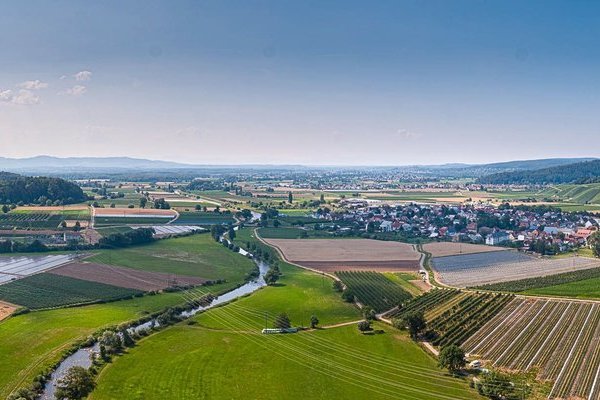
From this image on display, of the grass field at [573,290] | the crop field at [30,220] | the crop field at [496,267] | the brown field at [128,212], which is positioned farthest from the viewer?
the brown field at [128,212]

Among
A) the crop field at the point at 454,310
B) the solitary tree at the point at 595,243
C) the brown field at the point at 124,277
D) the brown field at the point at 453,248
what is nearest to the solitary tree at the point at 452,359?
the crop field at the point at 454,310

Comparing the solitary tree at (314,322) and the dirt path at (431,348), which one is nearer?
the dirt path at (431,348)

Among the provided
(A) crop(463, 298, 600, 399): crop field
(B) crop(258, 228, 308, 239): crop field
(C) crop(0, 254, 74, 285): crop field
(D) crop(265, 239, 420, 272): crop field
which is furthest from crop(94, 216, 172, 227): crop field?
(A) crop(463, 298, 600, 399): crop field

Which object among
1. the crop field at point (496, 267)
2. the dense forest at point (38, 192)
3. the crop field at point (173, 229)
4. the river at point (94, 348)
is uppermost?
the dense forest at point (38, 192)

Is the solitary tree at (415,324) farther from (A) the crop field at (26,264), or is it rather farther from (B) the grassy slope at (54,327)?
(A) the crop field at (26,264)

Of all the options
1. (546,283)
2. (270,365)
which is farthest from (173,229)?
(270,365)

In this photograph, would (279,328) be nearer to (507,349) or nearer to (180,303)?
(180,303)
